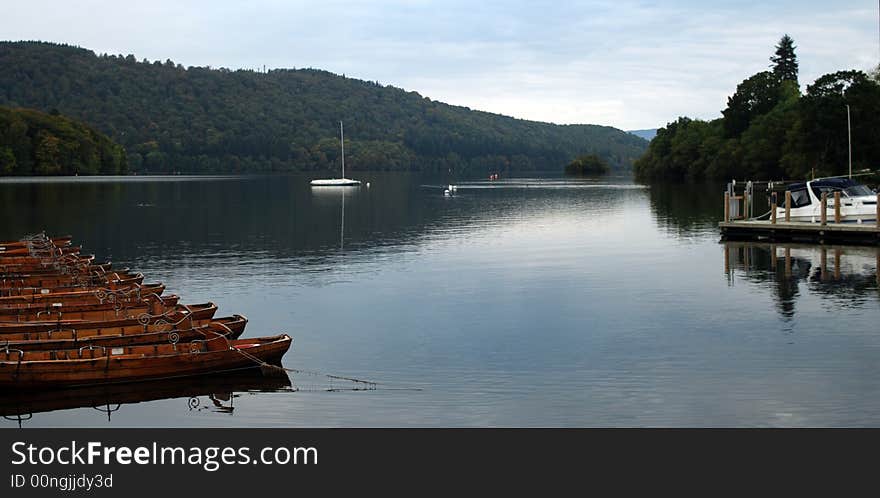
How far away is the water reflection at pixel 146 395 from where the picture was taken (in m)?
21.8

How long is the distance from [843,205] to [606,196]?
70.2m

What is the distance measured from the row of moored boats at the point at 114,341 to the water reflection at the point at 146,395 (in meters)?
0.21

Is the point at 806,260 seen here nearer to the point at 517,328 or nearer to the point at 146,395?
the point at 517,328

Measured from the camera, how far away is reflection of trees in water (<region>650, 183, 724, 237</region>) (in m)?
70.8

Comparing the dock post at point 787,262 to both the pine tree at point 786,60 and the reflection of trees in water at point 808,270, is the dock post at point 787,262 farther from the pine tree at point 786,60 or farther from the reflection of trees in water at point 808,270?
the pine tree at point 786,60

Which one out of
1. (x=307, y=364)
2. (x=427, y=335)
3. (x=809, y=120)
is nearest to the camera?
(x=307, y=364)

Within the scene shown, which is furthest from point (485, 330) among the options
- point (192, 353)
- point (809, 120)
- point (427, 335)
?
point (809, 120)

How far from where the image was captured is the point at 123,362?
23.3 meters

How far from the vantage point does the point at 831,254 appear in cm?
4931

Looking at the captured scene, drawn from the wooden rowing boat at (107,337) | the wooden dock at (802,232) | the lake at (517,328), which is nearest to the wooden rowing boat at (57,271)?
the lake at (517,328)

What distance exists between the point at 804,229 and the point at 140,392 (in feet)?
138

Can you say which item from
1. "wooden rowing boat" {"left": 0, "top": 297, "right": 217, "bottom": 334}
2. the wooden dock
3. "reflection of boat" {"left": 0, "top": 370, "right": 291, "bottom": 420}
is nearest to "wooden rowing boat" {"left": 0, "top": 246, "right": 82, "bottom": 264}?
"wooden rowing boat" {"left": 0, "top": 297, "right": 217, "bottom": 334}
